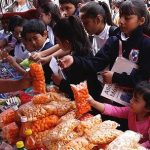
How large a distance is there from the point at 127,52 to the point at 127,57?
0.03 m

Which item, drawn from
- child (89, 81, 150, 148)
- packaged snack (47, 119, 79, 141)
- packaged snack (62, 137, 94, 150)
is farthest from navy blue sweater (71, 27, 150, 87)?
packaged snack (62, 137, 94, 150)

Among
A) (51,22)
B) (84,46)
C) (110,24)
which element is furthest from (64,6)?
(84,46)

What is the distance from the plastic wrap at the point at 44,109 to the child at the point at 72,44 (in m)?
0.26

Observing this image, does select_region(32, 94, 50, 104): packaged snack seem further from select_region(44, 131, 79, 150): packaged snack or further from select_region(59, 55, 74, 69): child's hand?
select_region(44, 131, 79, 150): packaged snack

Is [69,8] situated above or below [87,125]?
above

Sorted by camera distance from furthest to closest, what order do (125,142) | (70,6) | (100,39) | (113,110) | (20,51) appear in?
Result: 1. (20,51)
2. (70,6)
3. (100,39)
4. (113,110)
5. (125,142)

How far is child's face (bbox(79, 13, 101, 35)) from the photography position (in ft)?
9.03

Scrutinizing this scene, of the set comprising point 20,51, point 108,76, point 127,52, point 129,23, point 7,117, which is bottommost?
point 20,51

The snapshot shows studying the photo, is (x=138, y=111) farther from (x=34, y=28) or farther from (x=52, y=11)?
(x=52, y=11)

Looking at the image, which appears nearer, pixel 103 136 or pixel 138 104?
pixel 103 136

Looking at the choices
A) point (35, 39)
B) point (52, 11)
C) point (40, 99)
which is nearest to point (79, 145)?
point (40, 99)

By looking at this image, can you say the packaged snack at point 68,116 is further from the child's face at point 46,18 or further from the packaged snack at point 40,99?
the child's face at point 46,18

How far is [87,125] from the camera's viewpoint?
1.83 m

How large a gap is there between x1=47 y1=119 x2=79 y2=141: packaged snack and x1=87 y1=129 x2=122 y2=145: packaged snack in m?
0.14
